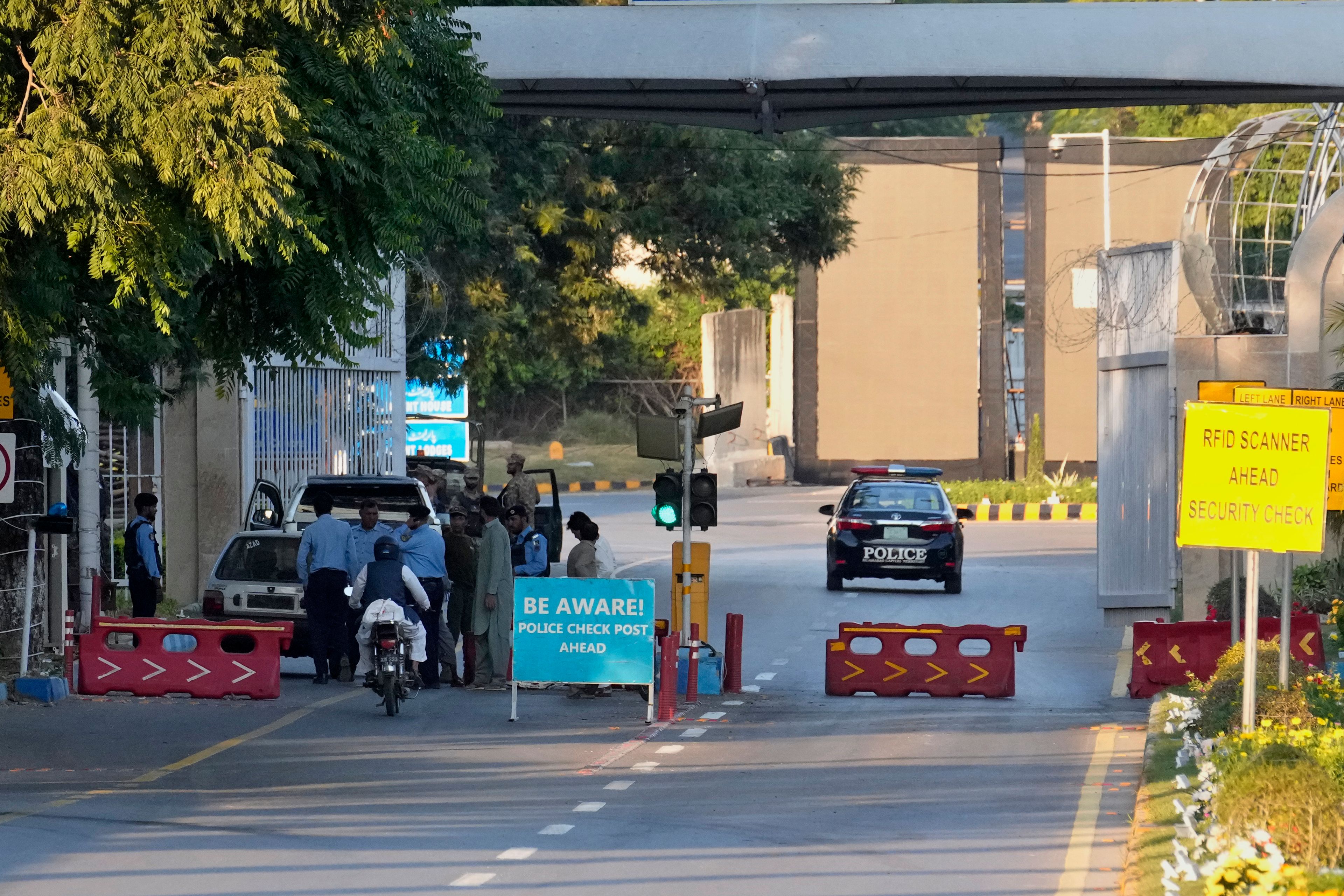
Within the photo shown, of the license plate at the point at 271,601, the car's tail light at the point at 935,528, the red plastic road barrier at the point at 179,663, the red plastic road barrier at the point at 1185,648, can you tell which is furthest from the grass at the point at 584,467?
the red plastic road barrier at the point at 1185,648

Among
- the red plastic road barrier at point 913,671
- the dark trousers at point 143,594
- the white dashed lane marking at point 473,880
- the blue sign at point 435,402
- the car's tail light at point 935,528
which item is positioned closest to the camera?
the white dashed lane marking at point 473,880

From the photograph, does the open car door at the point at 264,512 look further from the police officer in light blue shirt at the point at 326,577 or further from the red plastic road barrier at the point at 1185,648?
the red plastic road barrier at the point at 1185,648

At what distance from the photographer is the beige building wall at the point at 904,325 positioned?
54.2 metres

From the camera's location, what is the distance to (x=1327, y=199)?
1972 cm

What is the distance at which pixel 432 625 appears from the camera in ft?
57.9

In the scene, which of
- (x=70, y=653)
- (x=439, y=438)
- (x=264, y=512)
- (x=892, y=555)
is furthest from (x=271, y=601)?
(x=439, y=438)

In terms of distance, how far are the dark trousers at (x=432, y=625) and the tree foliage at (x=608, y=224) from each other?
771 centimetres

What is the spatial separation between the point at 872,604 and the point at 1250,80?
37.1ft

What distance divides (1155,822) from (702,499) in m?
8.69

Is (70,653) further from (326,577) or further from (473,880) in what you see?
(473,880)

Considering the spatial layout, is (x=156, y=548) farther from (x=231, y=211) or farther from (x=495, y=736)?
(x=231, y=211)

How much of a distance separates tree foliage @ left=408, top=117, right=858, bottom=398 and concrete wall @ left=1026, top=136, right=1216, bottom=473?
2334 centimetres

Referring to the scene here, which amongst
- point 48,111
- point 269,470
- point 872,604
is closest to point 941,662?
point 872,604

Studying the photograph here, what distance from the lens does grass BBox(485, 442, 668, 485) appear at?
57406 millimetres
